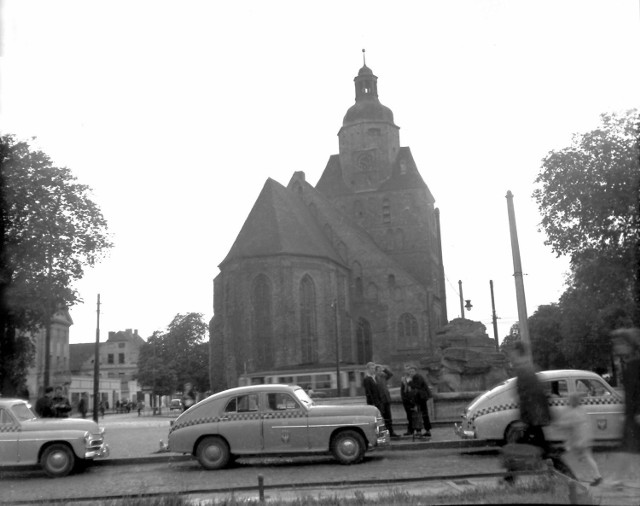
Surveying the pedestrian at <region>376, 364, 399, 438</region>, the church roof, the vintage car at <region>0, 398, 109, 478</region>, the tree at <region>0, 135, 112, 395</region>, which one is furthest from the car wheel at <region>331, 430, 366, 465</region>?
the church roof

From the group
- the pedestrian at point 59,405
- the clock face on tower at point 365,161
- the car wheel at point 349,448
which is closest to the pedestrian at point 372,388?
the car wheel at point 349,448

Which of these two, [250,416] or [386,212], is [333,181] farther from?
[250,416]

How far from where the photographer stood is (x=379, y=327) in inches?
2147

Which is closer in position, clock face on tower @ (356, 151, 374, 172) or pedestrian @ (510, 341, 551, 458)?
pedestrian @ (510, 341, 551, 458)

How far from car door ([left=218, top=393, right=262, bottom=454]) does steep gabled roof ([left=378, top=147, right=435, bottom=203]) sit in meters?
49.1

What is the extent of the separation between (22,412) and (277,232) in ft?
121

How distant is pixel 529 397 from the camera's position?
361 inches

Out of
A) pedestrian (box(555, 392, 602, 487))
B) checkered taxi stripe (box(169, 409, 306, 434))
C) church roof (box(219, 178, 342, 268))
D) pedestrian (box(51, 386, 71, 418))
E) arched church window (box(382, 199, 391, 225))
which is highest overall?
arched church window (box(382, 199, 391, 225))

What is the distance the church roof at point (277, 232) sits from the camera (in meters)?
49.9

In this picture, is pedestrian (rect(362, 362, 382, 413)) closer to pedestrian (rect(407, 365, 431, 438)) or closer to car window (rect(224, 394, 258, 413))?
pedestrian (rect(407, 365, 431, 438))

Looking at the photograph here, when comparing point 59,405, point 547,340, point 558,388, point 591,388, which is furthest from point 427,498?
point 547,340

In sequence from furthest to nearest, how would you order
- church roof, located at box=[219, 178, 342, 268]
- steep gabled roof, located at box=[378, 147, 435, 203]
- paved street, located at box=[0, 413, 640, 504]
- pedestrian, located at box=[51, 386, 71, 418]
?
steep gabled roof, located at box=[378, 147, 435, 203] → church roof, located at box=[219, 178, 342, 268] → pedestrian, located at box=[51, 386, 71, 418] → paved street, located at box=[0, 413, 640, 504]

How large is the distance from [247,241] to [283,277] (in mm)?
4215

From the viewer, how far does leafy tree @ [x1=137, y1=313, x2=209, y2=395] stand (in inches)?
2889
